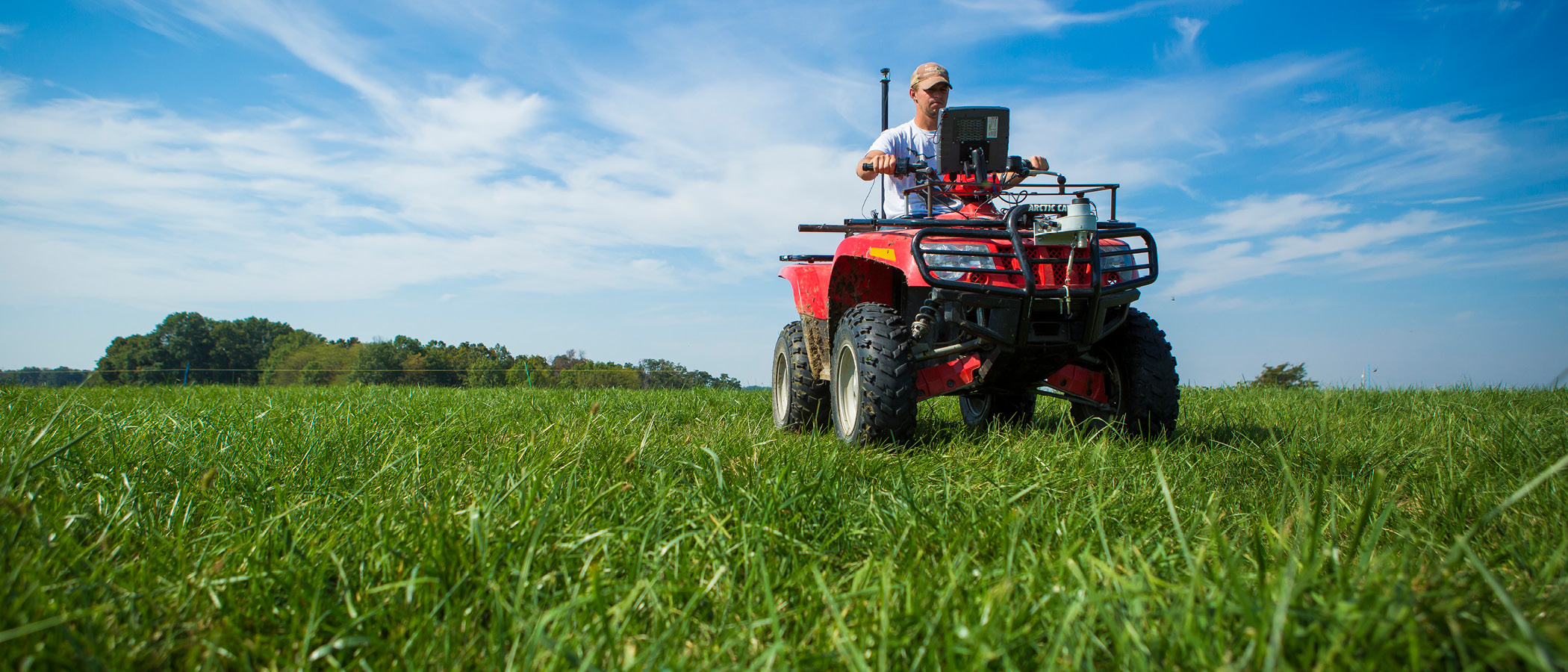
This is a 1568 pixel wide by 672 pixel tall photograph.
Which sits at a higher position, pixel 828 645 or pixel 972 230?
pixel 972 230

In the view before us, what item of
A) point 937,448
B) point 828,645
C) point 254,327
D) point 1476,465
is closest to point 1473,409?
point 1476,465

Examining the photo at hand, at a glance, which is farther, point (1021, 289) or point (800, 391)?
point (800, 391)

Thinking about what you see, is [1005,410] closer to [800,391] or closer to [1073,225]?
[800,391]

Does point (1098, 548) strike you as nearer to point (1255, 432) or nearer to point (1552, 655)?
point (1552, 655)

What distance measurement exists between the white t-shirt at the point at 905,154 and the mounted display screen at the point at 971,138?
0.23 meters

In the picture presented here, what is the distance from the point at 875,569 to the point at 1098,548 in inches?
25.8

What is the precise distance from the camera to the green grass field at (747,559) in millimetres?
A: 1223

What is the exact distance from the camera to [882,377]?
3539 mm

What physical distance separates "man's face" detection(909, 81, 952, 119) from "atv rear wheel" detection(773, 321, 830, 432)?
165 cm

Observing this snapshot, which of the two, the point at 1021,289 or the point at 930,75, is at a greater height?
the point at 930,75

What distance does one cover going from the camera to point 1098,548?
1.95 m

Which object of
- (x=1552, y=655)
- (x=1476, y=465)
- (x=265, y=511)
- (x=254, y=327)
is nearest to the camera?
(x=1552, y=655)

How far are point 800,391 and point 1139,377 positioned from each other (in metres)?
1.96

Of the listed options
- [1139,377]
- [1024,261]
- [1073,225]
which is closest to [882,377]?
[1024,261]
